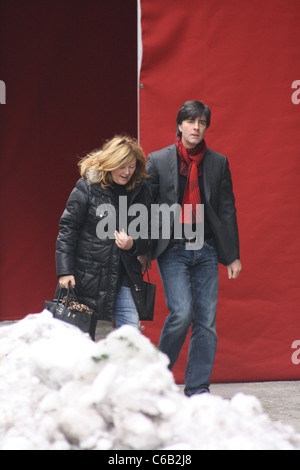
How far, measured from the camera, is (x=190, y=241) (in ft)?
11.8

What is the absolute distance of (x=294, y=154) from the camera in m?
4.41

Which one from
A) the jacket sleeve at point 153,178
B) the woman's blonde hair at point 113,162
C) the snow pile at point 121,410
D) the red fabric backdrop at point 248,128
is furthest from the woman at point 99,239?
the snow pile at point 121,410

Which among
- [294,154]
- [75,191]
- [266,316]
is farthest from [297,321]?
[75,191]

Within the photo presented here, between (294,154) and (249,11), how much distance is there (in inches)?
38.8

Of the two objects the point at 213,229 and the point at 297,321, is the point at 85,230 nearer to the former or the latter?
the point at 213,229

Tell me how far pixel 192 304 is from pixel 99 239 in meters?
0.68

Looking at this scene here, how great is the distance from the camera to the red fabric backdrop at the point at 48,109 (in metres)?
5.81

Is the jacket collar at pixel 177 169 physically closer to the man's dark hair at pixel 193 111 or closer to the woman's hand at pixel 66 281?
the man's dark hair at pixel 193 111

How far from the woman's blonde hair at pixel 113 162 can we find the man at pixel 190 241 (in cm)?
22

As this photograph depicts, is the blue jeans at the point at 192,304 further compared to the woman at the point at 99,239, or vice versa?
the blue jeans at the point at 192,304

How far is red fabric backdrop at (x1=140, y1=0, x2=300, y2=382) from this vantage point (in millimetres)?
4199
